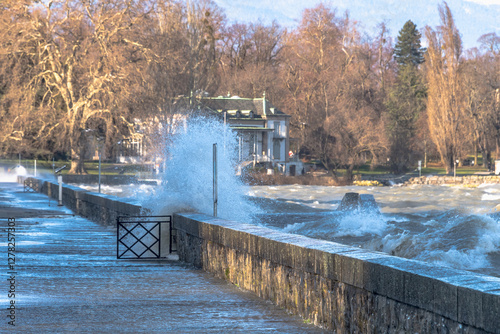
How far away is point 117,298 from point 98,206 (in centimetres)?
1249

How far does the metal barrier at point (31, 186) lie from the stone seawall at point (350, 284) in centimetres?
3099

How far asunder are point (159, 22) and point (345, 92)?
32132 mm

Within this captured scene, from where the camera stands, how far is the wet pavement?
7664mm

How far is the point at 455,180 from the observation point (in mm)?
81438

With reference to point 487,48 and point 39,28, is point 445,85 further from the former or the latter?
point 39,28

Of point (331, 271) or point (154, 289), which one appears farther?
point (154, 289)

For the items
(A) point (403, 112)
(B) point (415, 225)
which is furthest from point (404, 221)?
(A) point (403, 112)

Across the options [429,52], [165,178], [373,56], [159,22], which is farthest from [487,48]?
[165,178]

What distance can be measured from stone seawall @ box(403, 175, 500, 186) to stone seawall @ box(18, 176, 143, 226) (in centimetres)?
5704

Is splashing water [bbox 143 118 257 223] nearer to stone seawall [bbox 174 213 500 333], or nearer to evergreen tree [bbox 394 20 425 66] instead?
stone seawall [bbox 174 213 500 333]

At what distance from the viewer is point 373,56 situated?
9944cm

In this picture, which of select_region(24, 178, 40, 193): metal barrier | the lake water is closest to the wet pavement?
the lake water

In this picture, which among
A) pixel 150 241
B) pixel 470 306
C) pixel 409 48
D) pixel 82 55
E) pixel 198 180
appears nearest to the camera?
pixel 470 306

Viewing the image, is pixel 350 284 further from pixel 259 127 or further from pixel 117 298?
pixel 259 127
